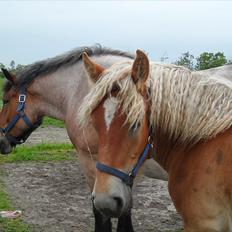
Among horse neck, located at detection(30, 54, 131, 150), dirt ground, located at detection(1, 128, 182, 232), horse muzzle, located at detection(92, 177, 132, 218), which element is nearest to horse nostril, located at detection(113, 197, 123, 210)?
horse muzzle, located at detection(92, 177, 132, 218)

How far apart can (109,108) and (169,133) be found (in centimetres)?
47

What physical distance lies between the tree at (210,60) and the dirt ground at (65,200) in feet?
17.9

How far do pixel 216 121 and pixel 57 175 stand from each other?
179 inches

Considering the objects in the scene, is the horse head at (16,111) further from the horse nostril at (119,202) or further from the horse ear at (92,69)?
the horse nostril at (119,202)

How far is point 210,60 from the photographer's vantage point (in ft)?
37.6

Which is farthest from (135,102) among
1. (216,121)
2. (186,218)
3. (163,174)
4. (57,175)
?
(57,175)

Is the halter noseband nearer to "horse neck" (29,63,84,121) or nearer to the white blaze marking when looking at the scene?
"horse neck" (29,63,84,121)

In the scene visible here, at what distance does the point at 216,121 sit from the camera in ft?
8.55

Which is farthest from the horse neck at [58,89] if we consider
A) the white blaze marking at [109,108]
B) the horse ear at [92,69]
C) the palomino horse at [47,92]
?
the white blaze marking at [109,108]

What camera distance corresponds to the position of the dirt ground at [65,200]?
193 inches

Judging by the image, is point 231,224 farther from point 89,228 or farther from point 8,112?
point 8,112

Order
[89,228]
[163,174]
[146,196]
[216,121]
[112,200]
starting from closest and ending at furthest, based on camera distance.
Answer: [112,200]
[216,121]
[163,174]
[89,228]
[146,196]

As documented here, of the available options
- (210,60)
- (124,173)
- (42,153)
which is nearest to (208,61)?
(210,60)

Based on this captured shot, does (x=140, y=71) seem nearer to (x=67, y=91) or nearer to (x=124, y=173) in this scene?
(x=124, y=173)
